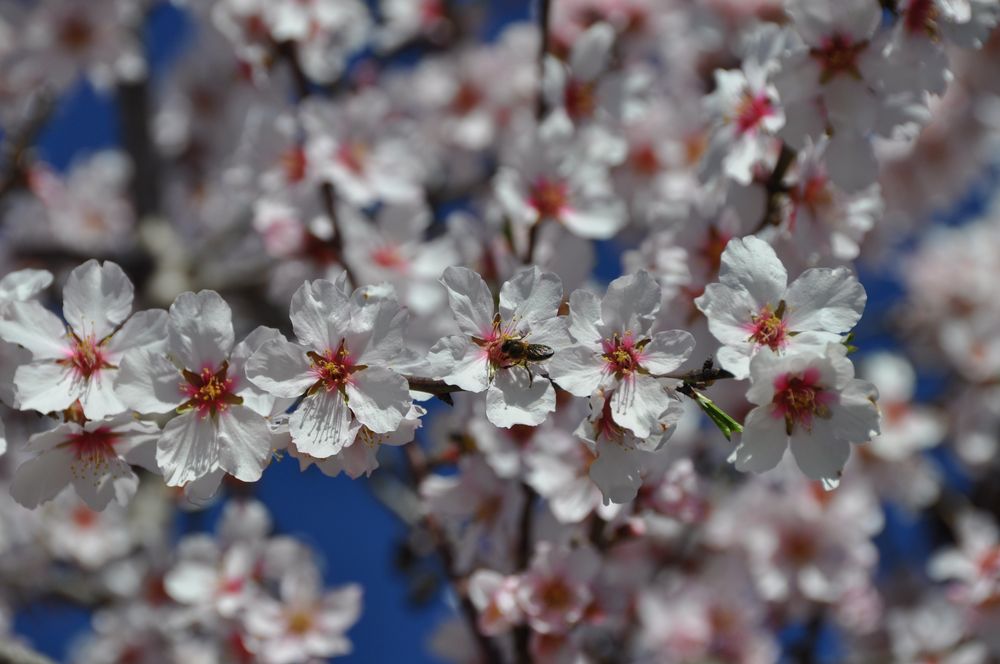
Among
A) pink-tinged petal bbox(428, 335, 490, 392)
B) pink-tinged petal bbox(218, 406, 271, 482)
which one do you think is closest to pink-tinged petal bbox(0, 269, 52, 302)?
pink-tinged petal bbox(218, 406, 271, 482)

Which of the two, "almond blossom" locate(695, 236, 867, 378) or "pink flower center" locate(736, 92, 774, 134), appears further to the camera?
"pink flower center" locate(736, 92, 774, 134)

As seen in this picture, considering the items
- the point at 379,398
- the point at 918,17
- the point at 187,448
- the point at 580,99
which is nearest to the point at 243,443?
the point at 187,448

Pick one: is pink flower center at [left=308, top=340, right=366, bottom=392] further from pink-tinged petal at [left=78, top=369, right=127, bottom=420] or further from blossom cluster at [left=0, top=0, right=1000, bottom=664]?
pink-tinged petal at [left=78, top=369, right=127, bottom=420]

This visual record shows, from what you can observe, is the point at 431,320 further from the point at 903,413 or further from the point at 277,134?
the point at 903,413

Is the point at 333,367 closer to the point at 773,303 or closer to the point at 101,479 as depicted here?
the point at 101,479

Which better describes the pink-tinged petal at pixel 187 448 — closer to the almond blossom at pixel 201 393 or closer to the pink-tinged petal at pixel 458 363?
the almond blossom at pixel 201 393

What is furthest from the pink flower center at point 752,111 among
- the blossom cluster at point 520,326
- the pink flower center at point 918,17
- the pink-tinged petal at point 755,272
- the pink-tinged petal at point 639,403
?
the pink-tinged petal at point 639,403

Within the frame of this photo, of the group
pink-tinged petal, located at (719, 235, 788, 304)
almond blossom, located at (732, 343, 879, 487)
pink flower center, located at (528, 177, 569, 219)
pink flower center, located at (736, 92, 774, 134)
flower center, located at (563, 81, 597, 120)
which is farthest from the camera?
flower center, located at (563, 81, 597, 120)
